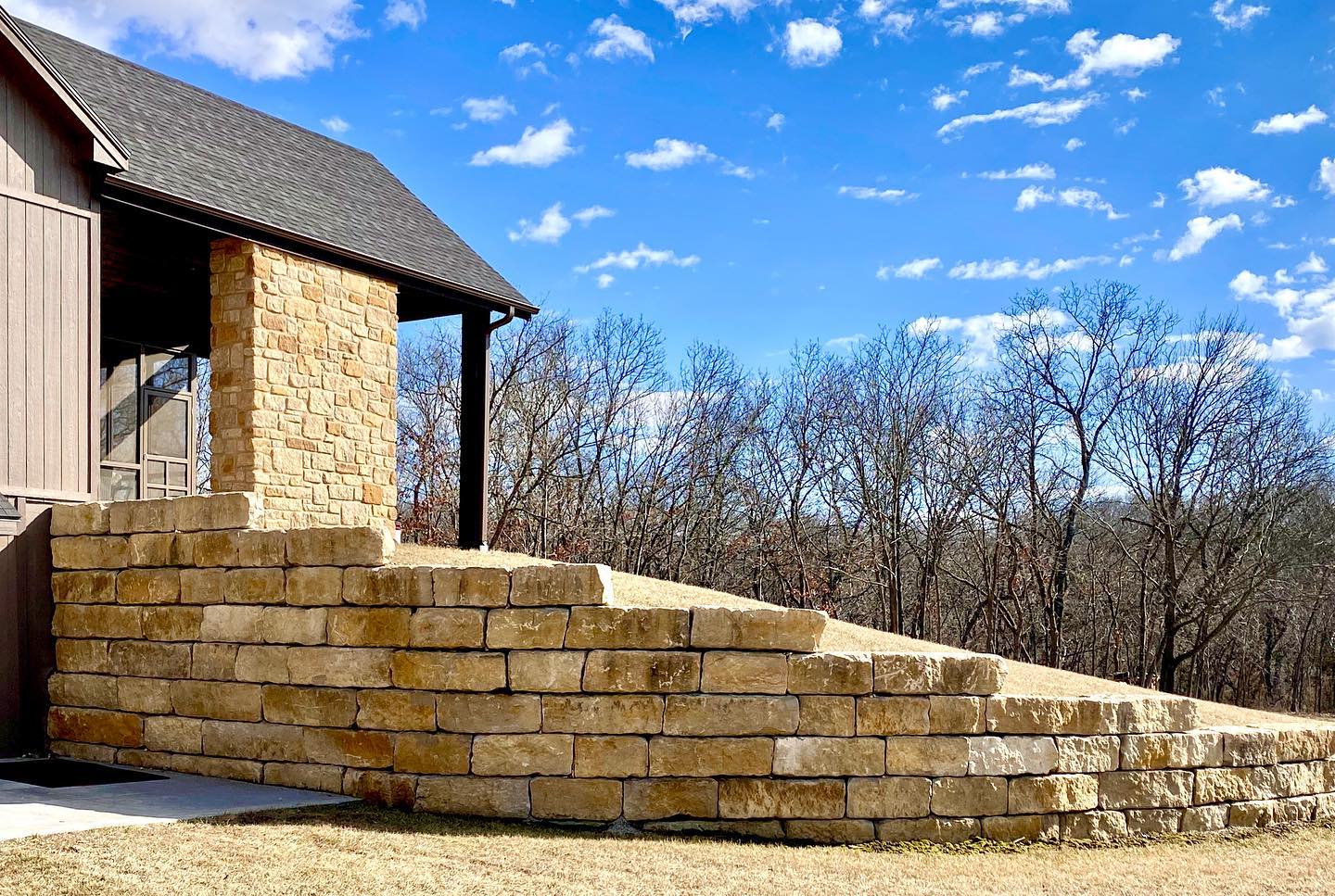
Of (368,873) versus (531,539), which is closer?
(368,873)

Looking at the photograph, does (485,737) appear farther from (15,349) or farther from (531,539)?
(531,539)

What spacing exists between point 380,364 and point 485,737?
6425 millimetres

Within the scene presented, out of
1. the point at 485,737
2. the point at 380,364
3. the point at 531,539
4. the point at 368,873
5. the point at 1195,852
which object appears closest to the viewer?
the point at 368,873

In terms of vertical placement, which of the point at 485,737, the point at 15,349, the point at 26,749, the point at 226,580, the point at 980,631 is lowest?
the point at 980,631

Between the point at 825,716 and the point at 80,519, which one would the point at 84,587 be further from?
the point at 825,716

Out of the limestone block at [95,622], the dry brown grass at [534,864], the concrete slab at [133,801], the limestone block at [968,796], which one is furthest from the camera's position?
the limestone block at [95,622]

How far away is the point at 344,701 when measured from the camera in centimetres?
762

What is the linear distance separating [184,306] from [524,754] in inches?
358

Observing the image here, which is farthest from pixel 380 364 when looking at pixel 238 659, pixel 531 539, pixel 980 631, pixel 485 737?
pixel 980 631

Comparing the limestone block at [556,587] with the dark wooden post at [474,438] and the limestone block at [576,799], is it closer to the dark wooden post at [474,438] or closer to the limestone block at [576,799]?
the limestone block at [576,799]

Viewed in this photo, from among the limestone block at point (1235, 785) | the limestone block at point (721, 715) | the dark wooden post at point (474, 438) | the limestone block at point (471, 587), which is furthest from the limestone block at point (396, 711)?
the dark wooden post at point (474, 438)

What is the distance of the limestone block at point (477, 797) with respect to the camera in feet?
23.7

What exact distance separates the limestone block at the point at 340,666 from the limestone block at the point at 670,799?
183 cm

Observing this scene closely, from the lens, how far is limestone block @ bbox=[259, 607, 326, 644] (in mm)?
7746
